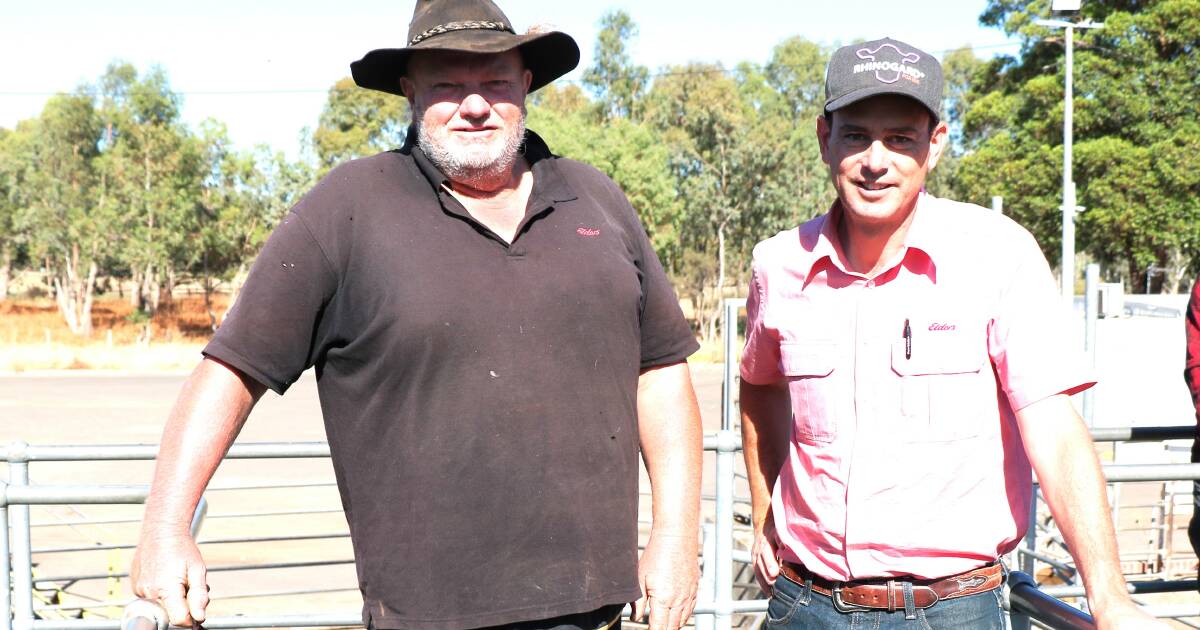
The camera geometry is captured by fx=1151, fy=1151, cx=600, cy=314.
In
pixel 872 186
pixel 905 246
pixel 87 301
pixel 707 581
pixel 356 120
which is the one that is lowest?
pixel 707 581

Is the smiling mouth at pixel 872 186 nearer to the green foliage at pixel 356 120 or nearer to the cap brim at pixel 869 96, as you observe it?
the cap brim at pixel 869 96

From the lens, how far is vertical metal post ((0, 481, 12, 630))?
3.25 m

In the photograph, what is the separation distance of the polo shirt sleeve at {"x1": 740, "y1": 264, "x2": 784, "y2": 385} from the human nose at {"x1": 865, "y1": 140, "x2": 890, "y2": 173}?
0.38m

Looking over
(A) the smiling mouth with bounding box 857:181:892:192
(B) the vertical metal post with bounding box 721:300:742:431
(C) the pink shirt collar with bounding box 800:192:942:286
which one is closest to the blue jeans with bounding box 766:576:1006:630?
(C) the pink shirt collar with bounding box 800:192:942:286

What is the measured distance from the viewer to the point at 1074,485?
217 cm

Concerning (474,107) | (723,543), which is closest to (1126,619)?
(474,107)

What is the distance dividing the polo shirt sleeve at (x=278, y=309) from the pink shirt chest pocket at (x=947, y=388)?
1215mm

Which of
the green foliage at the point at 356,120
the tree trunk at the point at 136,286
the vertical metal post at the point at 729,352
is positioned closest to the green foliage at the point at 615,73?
the green foliage at the point at 356,120

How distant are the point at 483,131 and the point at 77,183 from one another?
4890cm

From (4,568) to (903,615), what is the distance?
8.41 feet

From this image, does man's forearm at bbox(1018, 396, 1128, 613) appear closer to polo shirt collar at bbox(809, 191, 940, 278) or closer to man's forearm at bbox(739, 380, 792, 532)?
polo shirt collar at bbox(809, 191, 940, 278)

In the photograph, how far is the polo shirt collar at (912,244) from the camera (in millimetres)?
2400

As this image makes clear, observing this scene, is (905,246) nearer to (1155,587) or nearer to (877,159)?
(877,159)

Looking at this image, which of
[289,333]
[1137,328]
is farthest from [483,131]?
[1137,328]
